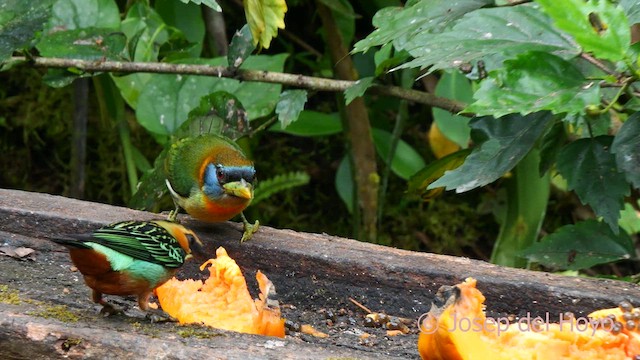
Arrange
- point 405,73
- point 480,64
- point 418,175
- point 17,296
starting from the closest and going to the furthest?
point 17,296 < point 480,64 < point 418,175 < point 405,73

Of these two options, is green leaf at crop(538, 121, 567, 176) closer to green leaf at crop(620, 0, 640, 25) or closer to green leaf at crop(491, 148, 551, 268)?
green leaf at crop(491, 148, 551, 268)

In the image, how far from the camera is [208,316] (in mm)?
2434

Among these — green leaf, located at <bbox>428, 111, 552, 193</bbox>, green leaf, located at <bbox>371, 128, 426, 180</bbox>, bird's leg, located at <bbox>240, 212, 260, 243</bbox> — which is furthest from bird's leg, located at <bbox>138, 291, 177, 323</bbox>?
green leaf, located at <bbox>371, 128, 426, 180</bbox>

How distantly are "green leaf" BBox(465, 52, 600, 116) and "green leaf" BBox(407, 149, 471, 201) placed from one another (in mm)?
1307

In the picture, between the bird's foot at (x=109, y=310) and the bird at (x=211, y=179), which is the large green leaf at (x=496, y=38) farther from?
the bird's foot at (x=109, y=310)

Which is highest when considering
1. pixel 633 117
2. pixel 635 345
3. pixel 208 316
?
pixel 633 117

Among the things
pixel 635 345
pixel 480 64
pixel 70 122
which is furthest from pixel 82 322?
pixel 70 122

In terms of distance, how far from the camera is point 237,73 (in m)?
3.58

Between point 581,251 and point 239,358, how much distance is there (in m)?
1.57

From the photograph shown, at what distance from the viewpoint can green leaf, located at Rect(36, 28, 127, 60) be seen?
3.70 meters

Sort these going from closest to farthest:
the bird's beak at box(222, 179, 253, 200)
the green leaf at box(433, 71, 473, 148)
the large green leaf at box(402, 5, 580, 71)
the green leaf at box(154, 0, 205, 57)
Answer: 1. the large green leaf at box(402, 5, 580, 71)
2. the bird's beak at box(222, 179, 253, 200)
3. the green leaf at box(433, 71, 473, 148)
4. the green leaf at box(154, 0, 205, 57)

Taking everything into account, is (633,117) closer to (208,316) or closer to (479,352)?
(479,352)

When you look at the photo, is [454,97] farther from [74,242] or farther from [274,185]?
[74,242]

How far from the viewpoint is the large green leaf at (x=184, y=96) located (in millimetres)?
4191
